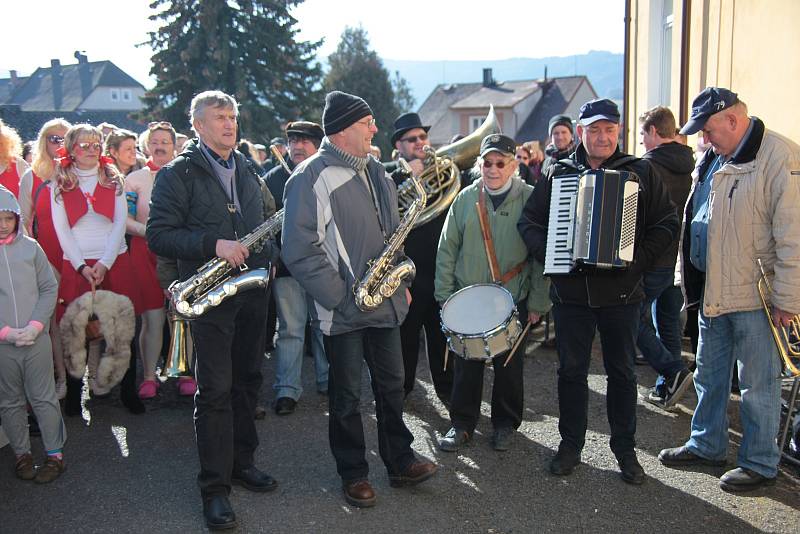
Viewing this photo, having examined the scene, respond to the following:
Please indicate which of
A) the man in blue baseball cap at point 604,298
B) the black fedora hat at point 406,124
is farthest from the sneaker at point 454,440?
the black fedora hat at point 406,124

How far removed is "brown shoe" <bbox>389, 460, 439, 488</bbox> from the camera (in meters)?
4.27

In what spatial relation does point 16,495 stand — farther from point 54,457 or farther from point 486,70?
point 486,70

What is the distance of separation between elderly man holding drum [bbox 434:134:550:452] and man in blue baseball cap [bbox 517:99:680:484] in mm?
319

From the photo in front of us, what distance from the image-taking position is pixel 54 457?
4602mm

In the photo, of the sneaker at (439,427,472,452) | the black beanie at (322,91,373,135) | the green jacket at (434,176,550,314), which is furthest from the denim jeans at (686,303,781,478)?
the black beanie at (322,91,373,135)

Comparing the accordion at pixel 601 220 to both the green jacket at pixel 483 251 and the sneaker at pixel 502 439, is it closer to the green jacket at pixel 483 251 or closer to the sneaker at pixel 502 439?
the green jacket at pixel 483 251

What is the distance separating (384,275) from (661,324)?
3029mm

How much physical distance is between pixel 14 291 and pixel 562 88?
5133 centimetres

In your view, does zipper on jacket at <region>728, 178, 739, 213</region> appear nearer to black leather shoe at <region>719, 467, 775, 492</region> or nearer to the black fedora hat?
black leather shoe at <region>719, 467, 775, 492</region>

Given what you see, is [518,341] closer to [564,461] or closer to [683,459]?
[564,461]

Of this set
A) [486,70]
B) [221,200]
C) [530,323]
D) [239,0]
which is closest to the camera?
[221,200]

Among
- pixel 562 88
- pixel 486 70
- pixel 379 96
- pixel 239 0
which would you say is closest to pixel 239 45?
pixel 239 0

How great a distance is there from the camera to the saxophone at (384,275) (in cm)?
396

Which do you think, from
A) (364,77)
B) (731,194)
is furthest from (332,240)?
(364,77)
